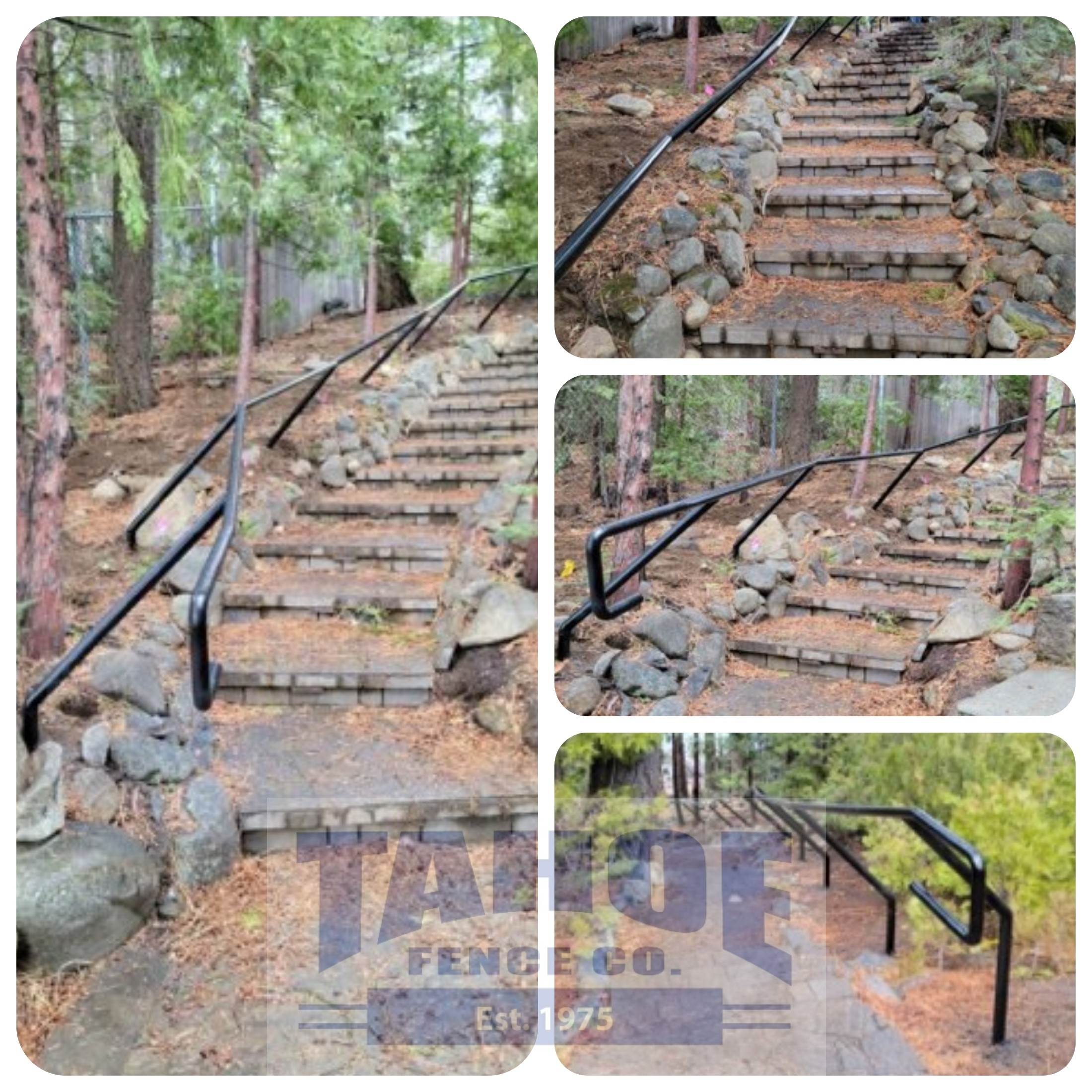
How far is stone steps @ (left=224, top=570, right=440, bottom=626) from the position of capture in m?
3.44

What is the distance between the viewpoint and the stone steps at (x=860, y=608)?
1686mm

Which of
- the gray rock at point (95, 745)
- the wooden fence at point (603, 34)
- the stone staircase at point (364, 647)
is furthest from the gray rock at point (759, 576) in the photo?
the gray rock at point (95, 745)

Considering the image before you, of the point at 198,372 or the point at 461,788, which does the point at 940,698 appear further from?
the point at 198,372

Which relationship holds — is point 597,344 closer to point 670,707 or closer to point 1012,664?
point 670,707

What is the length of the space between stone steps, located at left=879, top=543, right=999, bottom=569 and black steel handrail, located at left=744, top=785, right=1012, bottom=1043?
1.69 ft

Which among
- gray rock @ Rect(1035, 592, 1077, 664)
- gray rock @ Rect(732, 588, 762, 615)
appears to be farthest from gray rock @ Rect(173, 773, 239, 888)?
gray rock @ Rect(1035, 592, 1077, 664)

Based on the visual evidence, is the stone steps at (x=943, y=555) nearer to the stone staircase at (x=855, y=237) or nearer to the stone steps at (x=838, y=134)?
the stone staircase at (x=855, y=237)

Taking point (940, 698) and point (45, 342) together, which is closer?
point (940, 698)

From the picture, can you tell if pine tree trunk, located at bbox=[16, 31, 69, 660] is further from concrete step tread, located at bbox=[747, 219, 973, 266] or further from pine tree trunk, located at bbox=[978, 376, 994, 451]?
pine tree trunk, located at bbox=[978, 376, 994, 451]

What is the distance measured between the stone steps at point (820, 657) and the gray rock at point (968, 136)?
879mm

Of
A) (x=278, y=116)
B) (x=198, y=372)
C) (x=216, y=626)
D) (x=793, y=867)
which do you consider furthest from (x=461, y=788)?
(x=278, y=116)
